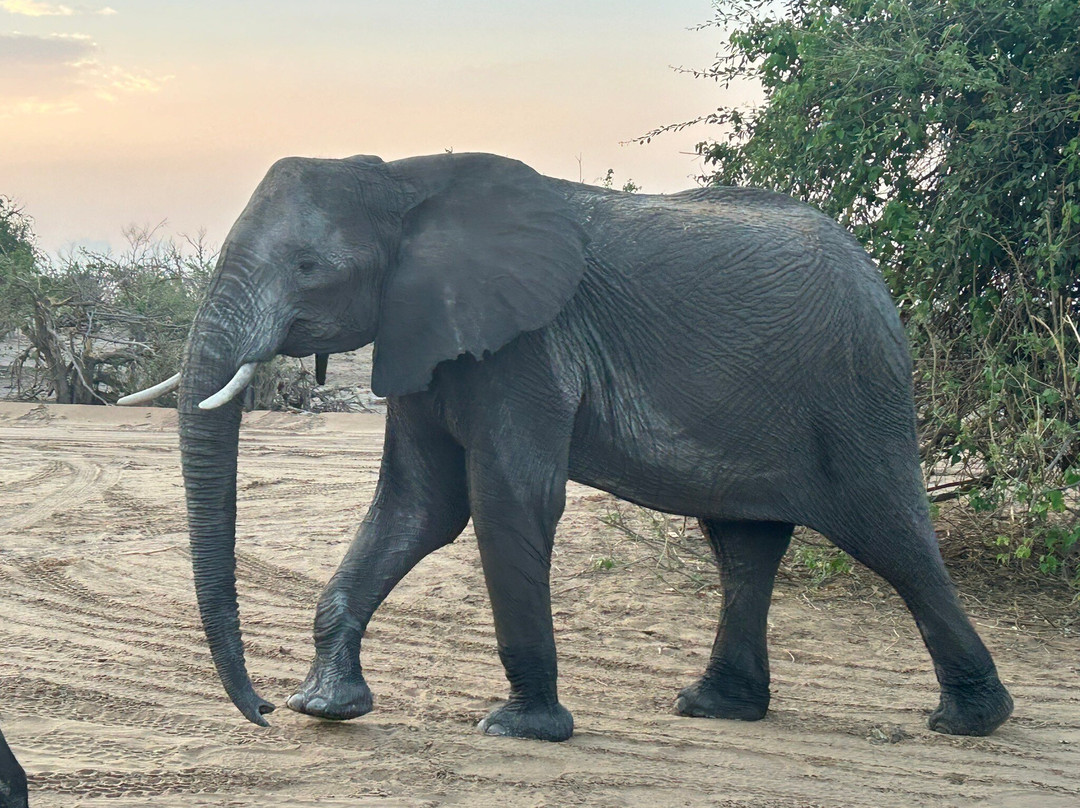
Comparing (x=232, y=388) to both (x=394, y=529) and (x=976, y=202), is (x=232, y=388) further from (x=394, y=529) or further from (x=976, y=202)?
(x=976, y=202)

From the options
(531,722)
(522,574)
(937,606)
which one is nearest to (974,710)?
(937,606)

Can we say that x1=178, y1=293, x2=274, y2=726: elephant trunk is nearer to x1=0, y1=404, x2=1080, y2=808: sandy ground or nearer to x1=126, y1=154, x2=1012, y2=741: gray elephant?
x1=126, y1=154, x2=1012, y2=741: gray elephant

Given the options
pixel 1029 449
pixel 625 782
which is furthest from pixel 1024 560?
pixel 625 782

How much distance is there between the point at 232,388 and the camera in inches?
160

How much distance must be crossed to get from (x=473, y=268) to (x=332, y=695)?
5.41ft

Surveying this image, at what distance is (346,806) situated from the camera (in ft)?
12.8

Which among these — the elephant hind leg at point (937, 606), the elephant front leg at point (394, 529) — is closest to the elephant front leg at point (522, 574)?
the elephant front leg at point (394, 529)

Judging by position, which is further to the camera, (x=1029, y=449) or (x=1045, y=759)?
(x=1029, y=449)

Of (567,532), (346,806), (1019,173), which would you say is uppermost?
(1019,173)

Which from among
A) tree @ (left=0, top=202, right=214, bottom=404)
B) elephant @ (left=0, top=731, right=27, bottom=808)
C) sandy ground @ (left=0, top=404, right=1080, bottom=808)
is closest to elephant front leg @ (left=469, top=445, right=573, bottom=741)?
sandy ground @ (left=0, top=404, right=1080, bottom=808)

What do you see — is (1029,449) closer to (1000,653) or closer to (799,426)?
(1000,653)

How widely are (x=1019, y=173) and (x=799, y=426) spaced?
2701 millimetres

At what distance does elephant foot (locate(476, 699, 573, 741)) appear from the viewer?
14.9 feet

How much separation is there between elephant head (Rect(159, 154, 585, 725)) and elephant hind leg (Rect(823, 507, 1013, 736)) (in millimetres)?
1509
